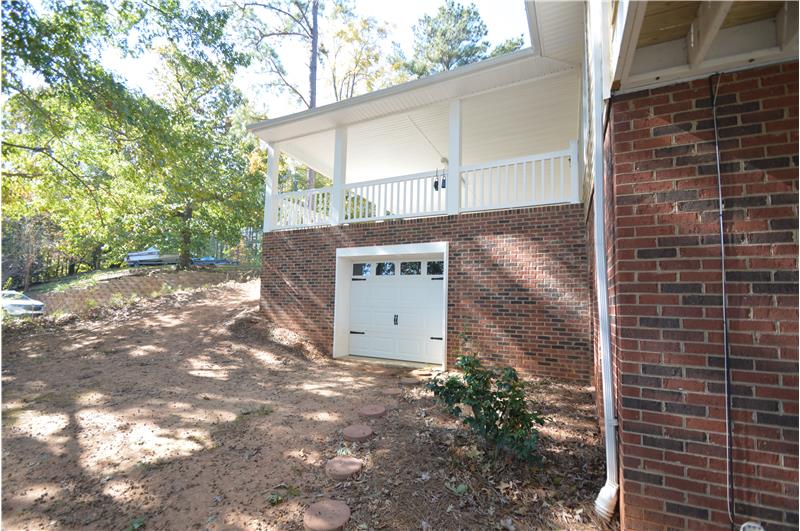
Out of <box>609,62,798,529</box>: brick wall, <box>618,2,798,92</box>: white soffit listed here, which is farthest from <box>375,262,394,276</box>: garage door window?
<box>618,2,798,92</box>: white soffit

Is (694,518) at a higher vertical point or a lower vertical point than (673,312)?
lower

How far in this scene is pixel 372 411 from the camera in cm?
423

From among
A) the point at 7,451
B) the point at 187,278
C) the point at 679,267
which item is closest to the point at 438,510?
the point at 679,267

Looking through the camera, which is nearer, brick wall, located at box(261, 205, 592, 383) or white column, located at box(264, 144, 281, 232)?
brick wall, located at box(261, 205, 592, 383)

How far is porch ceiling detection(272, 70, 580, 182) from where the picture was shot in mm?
6836

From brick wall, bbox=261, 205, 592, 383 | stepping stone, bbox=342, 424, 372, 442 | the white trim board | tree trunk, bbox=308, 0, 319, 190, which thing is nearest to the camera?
stepping stone, bbox=342, 424, 372, 442

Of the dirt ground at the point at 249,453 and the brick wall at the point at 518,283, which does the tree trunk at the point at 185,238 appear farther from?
the brick wall at the point at 518,283

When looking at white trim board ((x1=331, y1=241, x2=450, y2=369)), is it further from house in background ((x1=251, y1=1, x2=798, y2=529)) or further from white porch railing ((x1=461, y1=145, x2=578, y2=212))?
house in background ((x1=251, y1=1, x2=798, y2=529))

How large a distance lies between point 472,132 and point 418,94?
6.82ft

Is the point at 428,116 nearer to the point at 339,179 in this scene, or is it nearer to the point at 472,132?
the point at 472,132

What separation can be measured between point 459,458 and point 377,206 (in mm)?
5385

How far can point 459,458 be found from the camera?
314 cm

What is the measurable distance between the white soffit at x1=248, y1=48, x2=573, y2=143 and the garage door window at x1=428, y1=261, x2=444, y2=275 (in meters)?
3.06

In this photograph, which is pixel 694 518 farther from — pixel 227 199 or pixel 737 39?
pixel 227 199
